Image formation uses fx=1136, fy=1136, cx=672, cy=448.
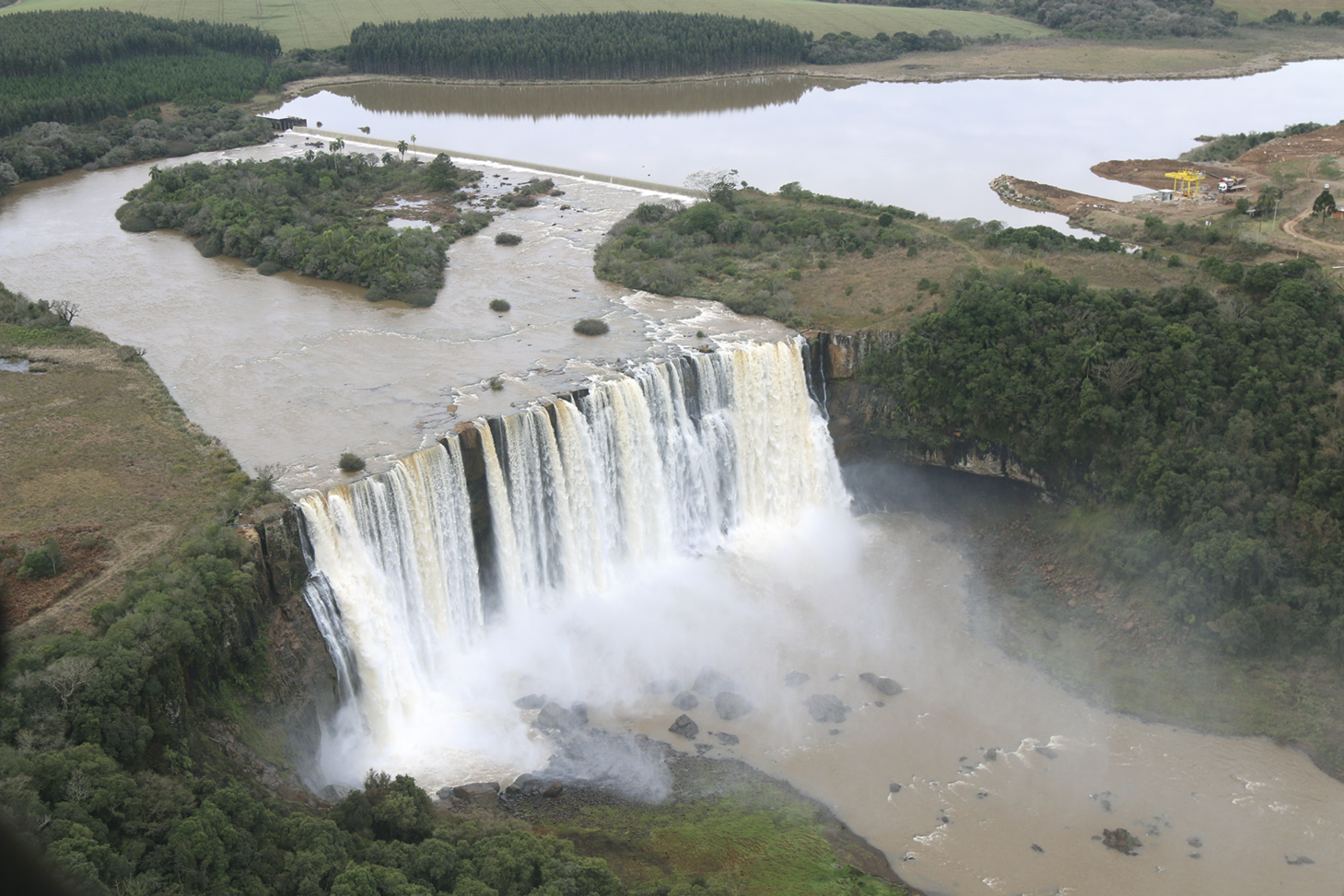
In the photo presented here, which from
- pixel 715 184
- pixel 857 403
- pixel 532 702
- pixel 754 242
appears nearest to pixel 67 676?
pixel 532 702

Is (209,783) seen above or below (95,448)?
below

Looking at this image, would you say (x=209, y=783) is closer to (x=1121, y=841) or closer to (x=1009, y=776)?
(x=1009, y=776)

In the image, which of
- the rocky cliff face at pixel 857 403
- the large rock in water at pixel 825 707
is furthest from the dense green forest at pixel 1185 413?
the large rock in water at pixel 825 707

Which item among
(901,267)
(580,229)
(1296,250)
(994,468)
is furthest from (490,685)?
(1296,250)

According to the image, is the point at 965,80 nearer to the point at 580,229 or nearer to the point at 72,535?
the point at 580,229

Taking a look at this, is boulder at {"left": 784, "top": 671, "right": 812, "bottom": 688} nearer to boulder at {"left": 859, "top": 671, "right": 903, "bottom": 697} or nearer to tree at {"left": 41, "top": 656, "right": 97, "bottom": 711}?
boulder at {"left": 859, "top": 671, "right": 903, "bottom": 697}

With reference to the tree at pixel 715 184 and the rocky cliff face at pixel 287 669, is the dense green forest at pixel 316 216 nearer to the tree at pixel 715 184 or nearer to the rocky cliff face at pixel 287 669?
the tree at pixel 715 184
